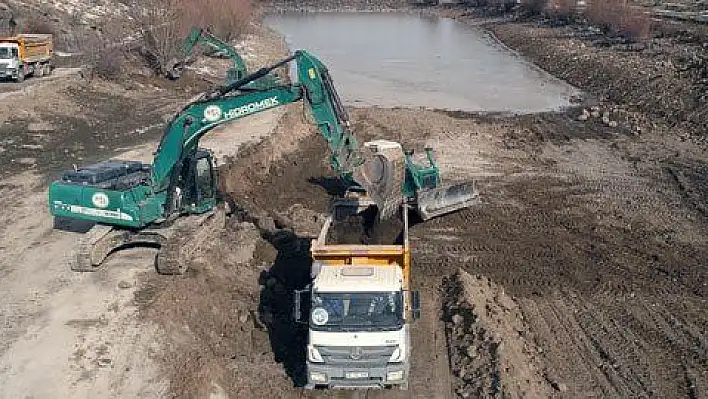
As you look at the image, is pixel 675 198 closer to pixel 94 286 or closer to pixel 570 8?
pixel 94 286

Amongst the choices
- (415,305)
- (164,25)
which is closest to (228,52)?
(415,305)

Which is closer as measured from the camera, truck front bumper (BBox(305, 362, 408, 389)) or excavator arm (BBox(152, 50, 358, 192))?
truck front bumper (BBox(305, 362, 408, 389))

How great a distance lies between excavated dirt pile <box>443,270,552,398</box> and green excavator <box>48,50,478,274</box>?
2.74 metres

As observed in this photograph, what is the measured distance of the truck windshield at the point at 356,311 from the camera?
41.0ft

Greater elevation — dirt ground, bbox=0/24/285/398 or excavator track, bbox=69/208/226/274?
excavator track, bbox=69/208/226/274

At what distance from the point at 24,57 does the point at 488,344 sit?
30.5 metres

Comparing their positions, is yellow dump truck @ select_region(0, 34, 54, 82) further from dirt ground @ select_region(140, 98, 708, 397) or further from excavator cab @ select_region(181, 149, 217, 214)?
excavator cab @ select_region(181, 149, 217, 214)

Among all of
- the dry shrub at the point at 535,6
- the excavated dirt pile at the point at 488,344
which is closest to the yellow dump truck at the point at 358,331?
the excavated dirt pile at the point at 488,344

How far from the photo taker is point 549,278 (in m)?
18.6

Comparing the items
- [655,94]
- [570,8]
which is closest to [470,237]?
[655,94]

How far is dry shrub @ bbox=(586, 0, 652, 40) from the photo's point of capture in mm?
57375

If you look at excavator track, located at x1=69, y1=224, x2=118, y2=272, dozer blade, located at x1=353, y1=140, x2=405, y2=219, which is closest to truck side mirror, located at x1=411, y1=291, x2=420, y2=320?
dozer blade, located at x1=353, y1=140, x2=405, y2=219

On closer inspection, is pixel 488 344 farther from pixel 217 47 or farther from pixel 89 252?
pixel 217 47

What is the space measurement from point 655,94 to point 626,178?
1581cm
